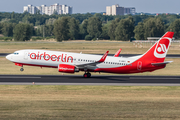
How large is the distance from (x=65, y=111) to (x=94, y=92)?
9.29 m

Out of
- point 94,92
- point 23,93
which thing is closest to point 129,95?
point 94,92

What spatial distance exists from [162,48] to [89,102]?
844 inches

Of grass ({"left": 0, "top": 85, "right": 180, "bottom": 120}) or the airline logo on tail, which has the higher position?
the airline logo on tail

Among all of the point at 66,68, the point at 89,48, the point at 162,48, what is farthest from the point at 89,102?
the point at 89,48

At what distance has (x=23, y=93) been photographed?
3541 centimetres

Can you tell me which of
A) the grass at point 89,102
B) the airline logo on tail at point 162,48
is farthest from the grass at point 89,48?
the grass at point 89,102

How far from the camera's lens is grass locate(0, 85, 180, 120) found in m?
26.5

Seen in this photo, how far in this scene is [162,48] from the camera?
1881 inches

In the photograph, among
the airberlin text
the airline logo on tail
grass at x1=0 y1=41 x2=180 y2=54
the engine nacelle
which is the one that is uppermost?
the airline logo on tail

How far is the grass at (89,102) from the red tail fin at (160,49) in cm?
965

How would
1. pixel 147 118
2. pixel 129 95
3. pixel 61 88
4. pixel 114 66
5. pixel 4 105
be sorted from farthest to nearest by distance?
1. pixel 114 66
2. pixel 61 88
3. pixel 129 95
4. pixel 4 105
5. pixel 147 118

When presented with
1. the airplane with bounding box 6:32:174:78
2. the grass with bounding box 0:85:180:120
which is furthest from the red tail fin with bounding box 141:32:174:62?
the grass with bounding box 0:85:180:120

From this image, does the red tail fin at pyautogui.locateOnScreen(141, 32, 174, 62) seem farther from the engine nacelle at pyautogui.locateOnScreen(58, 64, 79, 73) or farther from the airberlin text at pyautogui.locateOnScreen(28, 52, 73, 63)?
the airberlin text at pyautogui.locateOnScreen(28, 52, 73, 63)

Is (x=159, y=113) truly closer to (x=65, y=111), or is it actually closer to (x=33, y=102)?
(x=65, y=111)
